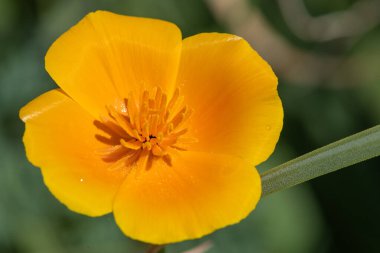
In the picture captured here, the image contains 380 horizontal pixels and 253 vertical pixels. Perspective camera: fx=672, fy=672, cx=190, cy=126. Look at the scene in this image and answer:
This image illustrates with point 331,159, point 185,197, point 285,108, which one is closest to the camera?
point 331,159

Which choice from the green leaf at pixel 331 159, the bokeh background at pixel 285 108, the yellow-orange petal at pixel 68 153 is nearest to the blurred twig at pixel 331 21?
the bokeh background at pixel 285 108

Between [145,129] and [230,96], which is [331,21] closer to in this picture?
[230,96]

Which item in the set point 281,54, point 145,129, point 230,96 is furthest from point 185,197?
point 281,54

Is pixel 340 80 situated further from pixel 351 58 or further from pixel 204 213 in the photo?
pixel 204 213

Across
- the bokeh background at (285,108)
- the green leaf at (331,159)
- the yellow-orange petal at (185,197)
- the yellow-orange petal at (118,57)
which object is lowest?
the bokeh background at (285,108)

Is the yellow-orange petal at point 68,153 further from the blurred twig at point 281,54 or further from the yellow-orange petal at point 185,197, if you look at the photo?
the blurred twig at point 281,54

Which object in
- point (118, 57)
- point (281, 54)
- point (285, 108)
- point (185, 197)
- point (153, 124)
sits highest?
point (118, 57)
